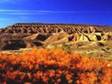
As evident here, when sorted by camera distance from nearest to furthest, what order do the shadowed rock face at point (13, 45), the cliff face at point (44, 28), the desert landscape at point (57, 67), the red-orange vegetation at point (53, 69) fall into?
the red-orange vegetation at point (53, 69), the desert landscape at point (57, 67), the shadowed rock face at point (13, 45), the cliff face at point (44, 28)

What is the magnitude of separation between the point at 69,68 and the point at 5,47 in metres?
11.5

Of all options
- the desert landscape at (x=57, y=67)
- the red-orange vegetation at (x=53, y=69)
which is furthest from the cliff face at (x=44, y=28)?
the red-orange vegetation at (x=53, y=69)

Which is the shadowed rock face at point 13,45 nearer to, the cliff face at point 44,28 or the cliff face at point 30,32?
the cliff face at point 30,32

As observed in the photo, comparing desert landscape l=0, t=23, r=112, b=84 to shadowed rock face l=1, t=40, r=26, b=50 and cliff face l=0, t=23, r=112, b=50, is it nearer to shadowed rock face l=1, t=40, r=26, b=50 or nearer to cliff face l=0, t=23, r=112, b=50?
shadowed rock face l=1, t=40, r=26, b=50

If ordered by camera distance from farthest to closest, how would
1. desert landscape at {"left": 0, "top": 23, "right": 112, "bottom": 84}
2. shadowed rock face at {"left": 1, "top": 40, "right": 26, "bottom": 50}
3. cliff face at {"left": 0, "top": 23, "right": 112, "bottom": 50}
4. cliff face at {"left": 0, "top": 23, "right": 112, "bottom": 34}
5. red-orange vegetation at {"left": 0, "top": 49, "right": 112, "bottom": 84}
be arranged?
cliff face at {"left": 0, "top": 23, "right": 112, "bottom": 34} → cliff face at {"left": 0, "top": 23, "right": 112, "bottom": 50} → shadowed rock face at {"left": 1, "top": 40, "right": 26, "bottom": 50} → desert landscape at {"left": 0, "top": 23, "right": 112, "bottom": 84} → red-orange vegetation at {"left": 0, "top": 49, "right": 112, "bottom": 84}

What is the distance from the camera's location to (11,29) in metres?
45.9

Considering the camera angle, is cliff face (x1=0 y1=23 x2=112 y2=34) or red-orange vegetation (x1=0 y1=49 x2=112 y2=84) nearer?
red-orange vegetation (x1=0 y1=49 x2=112 y2=84)

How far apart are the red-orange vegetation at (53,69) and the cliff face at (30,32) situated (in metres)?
9.40

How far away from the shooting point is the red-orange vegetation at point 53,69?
18656 mm

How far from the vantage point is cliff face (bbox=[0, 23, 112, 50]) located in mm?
32778

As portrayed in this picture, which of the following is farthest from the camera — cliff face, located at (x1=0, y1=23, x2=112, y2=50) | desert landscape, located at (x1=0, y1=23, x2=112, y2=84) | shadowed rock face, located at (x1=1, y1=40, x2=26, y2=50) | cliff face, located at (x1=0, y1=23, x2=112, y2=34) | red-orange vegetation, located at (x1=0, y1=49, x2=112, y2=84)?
cliff face, located at (x1=0, y1=23, x2=112, y2=34)

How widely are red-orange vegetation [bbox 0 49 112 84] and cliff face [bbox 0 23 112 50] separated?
370 inches

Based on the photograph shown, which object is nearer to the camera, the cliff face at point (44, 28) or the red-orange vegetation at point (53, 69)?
the red-orange vegetation at point (53, 69)

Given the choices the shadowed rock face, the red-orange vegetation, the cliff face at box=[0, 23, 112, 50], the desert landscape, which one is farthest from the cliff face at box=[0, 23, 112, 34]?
the red-orange vegetation
